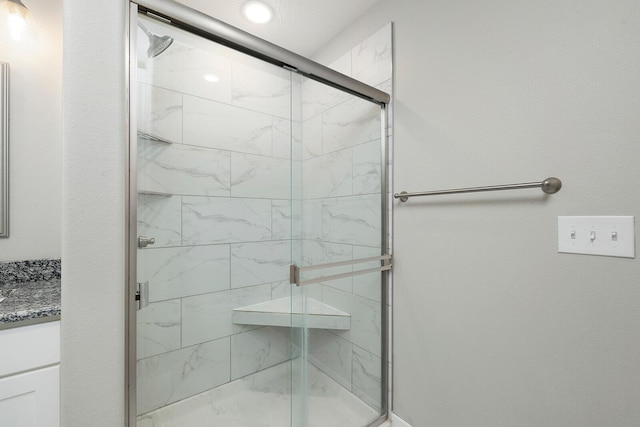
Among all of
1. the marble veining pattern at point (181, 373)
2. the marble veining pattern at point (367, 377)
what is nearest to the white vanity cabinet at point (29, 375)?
the marble veining pattern at point (181, 373)

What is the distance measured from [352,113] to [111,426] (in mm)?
1434

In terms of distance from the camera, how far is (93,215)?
0.68m

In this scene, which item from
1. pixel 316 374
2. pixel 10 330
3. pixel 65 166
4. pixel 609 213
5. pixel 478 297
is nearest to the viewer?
pixel 65 166

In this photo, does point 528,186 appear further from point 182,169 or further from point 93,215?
point 93,215

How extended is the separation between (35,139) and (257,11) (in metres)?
1.34

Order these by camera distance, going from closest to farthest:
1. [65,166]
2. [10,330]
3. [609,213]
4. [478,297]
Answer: [65,166], [609,213], [10,330], [478,297]

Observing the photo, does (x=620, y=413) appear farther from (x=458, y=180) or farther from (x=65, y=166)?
(x=65, y=166)

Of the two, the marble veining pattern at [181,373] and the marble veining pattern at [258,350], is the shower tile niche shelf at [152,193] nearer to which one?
the marble veining pattern at [181,373]

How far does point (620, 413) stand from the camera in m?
0.75

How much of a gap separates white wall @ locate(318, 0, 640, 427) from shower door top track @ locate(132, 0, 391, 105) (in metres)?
0.29

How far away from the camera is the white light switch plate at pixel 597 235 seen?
2.42 feet

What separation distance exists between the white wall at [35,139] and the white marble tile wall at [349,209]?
1.34 meters

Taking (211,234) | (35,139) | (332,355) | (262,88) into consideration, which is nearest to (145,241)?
(211,234)

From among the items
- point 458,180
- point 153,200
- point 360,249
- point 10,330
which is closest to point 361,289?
point 360,249
